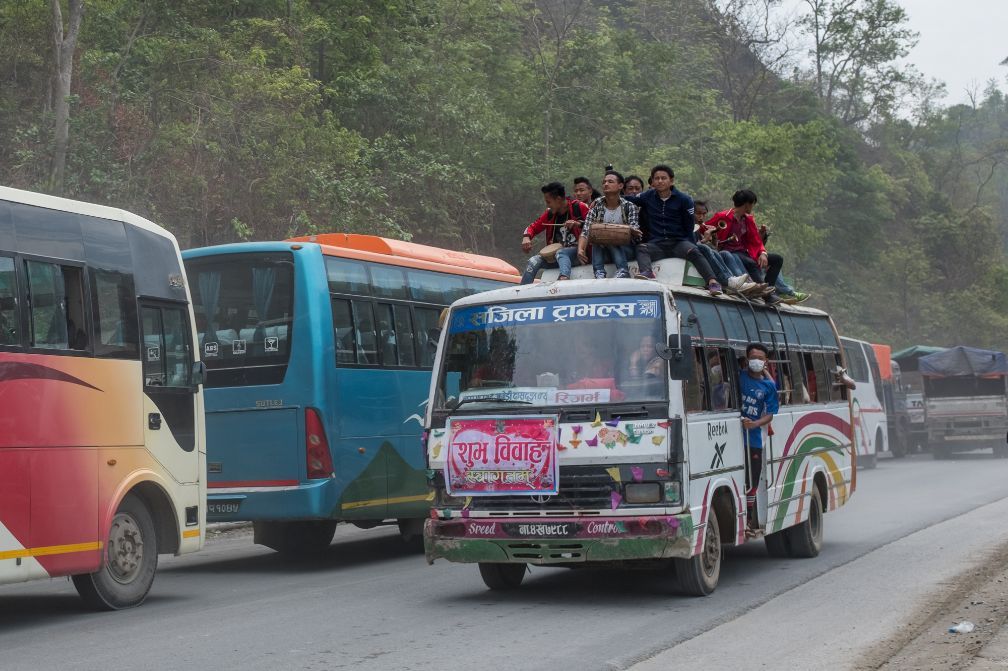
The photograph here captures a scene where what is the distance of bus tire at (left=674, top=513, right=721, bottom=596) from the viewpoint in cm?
1020

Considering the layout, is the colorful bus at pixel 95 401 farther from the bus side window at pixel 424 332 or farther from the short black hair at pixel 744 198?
the short black hair at pixel 744 198

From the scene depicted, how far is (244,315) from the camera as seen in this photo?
42.4ft

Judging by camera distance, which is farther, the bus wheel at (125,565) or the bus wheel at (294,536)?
the bus wheel at (294,536)

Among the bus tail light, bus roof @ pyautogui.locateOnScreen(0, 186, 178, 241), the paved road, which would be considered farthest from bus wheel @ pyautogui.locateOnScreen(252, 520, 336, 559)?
bus roof @ pyautogui.locateOnScreen(0, 186, 178, 241)

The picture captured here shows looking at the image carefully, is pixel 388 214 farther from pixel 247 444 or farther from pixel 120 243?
pixel 120 243

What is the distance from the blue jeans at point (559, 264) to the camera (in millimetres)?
11234

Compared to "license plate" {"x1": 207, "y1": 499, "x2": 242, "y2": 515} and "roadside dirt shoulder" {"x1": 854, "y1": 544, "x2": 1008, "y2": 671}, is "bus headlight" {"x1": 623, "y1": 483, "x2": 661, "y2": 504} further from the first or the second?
"license plate" {"x1": 207, "y1": 499, "x2": 242, "y2": 515}

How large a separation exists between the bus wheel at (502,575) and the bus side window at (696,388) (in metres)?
2.16

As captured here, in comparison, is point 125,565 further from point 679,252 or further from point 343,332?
point 679,252

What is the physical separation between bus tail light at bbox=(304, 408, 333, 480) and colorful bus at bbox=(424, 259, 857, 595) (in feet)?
8.06

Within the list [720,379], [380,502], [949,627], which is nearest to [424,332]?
[380,502]

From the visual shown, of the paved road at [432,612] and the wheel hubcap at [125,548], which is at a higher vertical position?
the wheel hubcap at [125,548]

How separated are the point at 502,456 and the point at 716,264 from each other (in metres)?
3.15

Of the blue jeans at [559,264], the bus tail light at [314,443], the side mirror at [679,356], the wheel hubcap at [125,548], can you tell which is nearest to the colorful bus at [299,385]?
the bus tail light at [314,443]
